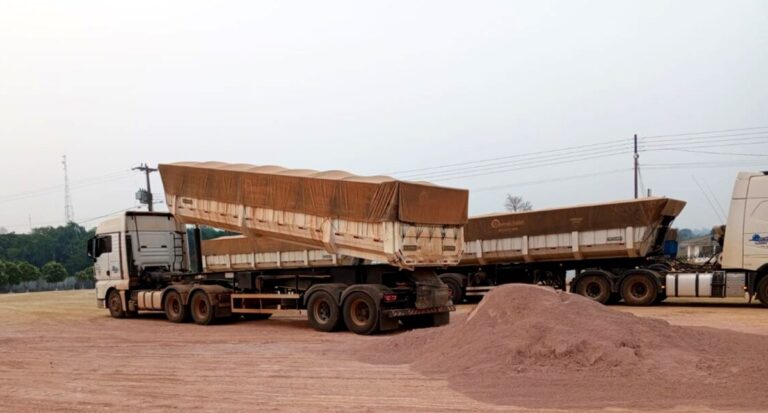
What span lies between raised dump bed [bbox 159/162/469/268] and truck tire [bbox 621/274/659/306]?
8.33m

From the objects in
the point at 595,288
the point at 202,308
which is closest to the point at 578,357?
the point at 202,308

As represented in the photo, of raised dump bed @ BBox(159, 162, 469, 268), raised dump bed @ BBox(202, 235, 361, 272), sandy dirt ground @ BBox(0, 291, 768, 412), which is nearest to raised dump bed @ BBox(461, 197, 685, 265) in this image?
sandy dirt ground @ BBox(0, 291, 768, 412)

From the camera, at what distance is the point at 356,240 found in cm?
1386

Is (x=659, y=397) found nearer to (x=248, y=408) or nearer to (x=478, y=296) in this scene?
(x=248, y=408)

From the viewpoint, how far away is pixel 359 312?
552 inches

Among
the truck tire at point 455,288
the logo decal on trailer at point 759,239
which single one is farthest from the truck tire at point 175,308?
the logo decal on trailer at point 759,239

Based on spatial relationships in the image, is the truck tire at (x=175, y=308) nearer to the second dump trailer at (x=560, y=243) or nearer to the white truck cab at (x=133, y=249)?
the white truck cab at (x=133, y=249)

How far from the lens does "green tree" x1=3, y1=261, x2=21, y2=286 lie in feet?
187

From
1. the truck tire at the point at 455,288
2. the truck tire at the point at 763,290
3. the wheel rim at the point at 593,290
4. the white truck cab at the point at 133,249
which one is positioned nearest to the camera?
the truck tire at the point at 763,290

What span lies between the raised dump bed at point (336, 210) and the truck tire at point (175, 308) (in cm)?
253

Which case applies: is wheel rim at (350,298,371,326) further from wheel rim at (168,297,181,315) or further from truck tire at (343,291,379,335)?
wheel rim at (168,297,181,315)

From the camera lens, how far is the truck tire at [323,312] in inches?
560

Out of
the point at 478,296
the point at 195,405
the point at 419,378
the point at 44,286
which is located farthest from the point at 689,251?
the point at 44,286

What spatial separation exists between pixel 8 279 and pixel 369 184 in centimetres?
5566
